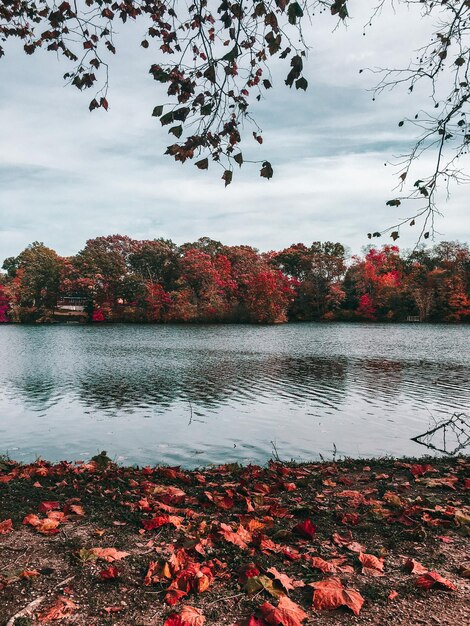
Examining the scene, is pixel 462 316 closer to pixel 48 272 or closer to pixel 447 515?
pixel 48 272

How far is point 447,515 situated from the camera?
4844mm

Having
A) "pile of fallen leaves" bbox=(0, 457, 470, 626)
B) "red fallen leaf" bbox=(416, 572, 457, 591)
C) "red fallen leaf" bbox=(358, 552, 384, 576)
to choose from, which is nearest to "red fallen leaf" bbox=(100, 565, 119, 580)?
"pile of fallen leaves" bbox=(0, 457, 470, 626)

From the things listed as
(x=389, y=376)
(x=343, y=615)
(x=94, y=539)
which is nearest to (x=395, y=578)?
(x=343, y=615)

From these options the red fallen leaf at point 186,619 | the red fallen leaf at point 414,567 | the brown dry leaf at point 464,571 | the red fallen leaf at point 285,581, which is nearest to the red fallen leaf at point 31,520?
the red fallen leaf at point 186,619

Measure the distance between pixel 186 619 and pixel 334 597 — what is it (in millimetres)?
1065

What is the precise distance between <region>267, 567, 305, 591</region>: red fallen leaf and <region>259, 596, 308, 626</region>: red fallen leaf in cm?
20

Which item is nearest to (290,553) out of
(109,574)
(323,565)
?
(323,565)

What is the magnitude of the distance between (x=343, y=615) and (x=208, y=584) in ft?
3.21

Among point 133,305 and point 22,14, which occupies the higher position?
point 22,14

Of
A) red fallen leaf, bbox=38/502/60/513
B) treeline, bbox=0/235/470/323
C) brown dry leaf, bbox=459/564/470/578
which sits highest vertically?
treeline, bbox=0/235/470/323

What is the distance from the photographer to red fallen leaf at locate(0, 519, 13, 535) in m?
4.14

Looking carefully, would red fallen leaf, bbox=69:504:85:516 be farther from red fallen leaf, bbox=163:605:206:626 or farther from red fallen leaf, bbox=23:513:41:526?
red fallen leaf, bbox=163:605:206:626

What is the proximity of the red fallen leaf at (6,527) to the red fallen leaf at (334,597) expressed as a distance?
110 inches

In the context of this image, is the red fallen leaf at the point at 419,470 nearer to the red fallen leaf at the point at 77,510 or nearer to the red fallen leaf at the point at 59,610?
the red fallen leaf at the point at 77,510
